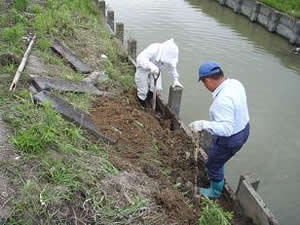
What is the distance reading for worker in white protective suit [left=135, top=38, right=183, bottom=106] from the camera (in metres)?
5.62

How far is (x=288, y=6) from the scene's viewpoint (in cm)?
1248

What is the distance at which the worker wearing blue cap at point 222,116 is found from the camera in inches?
147

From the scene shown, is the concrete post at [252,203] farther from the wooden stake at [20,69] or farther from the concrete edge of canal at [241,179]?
the wooden stake at [20,69]

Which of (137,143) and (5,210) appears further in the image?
(137,143)

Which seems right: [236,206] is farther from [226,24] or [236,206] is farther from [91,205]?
[226,24]

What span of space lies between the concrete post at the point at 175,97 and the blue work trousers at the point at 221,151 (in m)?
1.52

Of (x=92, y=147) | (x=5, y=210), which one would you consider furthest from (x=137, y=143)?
(x=5, y=210)

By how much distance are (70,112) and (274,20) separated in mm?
10495

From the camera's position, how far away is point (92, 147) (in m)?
4.07

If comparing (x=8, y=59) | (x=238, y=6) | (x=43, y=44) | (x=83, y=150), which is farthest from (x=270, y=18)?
(x=83, y=150)

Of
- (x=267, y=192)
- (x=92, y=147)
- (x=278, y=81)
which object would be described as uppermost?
(x=92, y=147)

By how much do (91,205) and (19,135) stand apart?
120 cm

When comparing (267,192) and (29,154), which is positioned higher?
(29,154)

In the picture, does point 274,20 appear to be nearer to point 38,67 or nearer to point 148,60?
point 148,60
